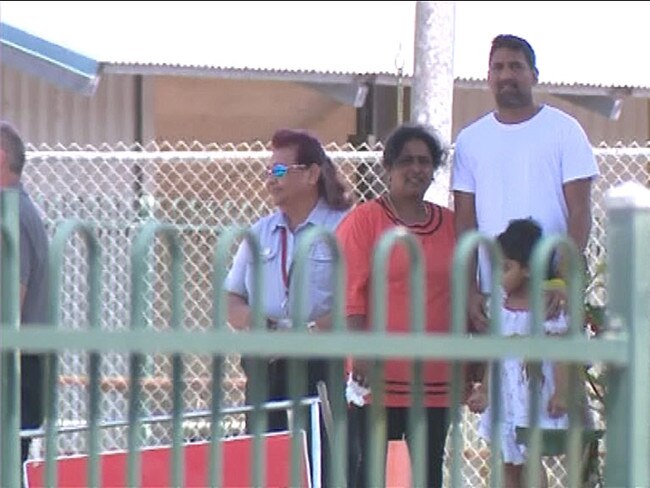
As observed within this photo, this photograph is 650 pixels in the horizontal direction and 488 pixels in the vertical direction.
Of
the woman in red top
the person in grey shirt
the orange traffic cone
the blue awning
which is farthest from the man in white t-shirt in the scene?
the blue awning

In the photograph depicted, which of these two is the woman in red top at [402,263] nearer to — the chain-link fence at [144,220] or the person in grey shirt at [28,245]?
the person in grey shirt at [28,245]

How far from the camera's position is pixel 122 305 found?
28.8 feet

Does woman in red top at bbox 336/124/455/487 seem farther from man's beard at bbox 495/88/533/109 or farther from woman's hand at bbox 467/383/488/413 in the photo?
man's beard at bbox 495/88/533/109

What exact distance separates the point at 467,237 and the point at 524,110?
8.98 feet

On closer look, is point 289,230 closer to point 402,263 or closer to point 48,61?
point 402,263

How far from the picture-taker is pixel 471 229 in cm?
598

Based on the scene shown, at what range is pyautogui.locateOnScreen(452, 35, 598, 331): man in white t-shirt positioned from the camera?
5.89 metres

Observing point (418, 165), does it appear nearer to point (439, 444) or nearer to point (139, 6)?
point (439, 444)

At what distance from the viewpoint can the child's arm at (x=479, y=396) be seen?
5844mm

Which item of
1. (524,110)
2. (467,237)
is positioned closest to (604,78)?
(524,110)

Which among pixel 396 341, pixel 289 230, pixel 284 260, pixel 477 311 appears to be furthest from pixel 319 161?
pixel 396 341

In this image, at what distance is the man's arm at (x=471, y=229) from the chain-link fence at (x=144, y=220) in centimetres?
168

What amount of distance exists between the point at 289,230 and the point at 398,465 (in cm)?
97

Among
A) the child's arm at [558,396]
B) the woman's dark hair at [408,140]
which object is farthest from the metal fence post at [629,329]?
the woman's dark hair at [408,140]
